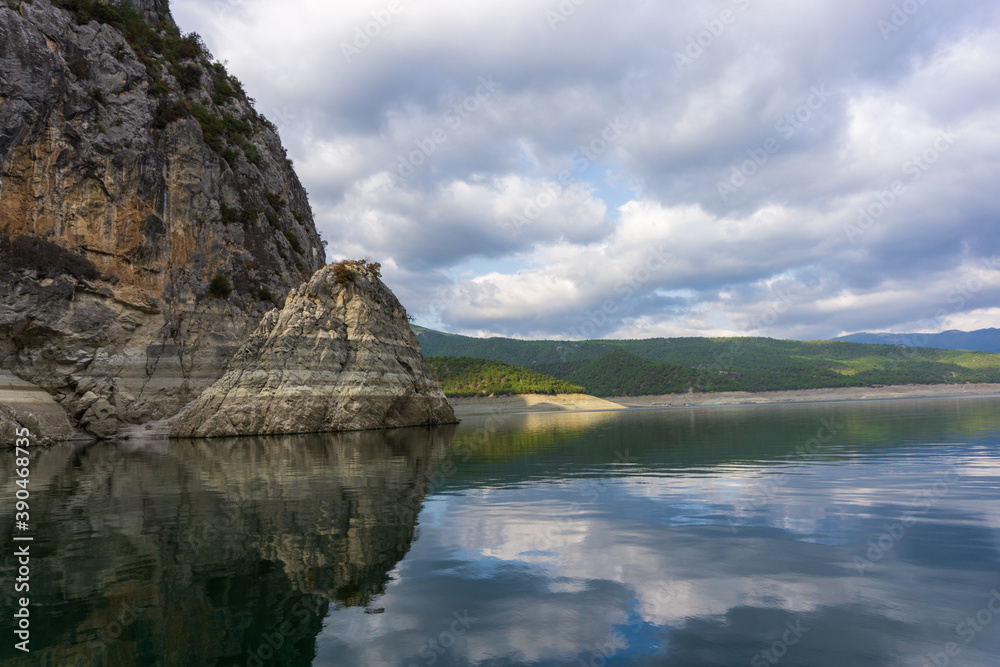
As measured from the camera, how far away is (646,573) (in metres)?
7.20

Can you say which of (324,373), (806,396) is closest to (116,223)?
(324,373)

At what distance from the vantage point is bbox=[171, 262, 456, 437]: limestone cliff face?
3884 centimetres

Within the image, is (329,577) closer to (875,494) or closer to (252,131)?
(875,494)

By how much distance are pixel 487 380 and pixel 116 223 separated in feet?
290

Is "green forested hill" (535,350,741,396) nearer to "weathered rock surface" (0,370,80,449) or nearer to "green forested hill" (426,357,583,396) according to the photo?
"green forested hill" (426,357,583,396)

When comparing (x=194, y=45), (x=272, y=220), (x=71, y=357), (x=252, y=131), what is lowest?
(x=71, y=357)

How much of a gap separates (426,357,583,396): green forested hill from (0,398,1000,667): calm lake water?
4182 inches

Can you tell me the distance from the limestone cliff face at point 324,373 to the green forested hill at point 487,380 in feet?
232

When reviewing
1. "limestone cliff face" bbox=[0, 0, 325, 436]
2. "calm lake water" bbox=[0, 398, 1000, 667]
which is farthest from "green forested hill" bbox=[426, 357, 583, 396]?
"calm lake water" bbox=[0, 398, 1000, 667]

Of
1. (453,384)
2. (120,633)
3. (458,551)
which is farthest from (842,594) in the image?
(453,384)

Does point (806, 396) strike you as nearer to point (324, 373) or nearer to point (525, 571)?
point (324, 373)

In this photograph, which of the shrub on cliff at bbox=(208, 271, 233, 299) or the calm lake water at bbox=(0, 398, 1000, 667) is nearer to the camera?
the calm lake water at bbox=(0, 398, 1000, 667)

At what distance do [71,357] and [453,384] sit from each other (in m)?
87.9

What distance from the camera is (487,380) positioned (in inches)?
4936
